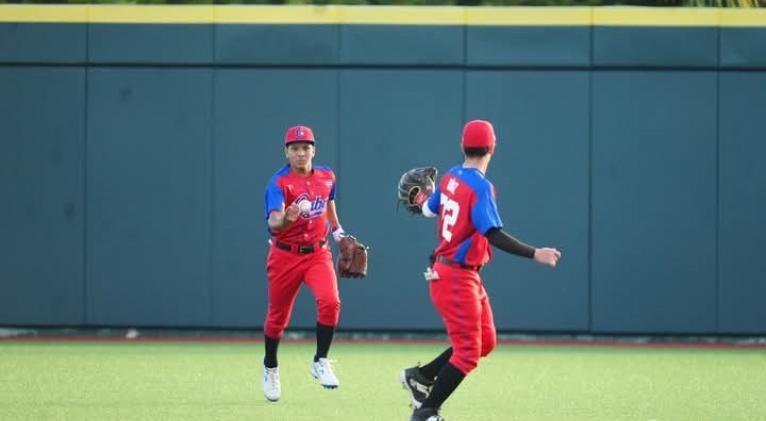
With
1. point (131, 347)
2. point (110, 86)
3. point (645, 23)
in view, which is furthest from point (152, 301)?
point (645, 23)

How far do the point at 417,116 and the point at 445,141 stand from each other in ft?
1.34

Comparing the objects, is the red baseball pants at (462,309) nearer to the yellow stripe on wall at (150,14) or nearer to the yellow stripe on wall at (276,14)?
the yellow stripe on wall at (276,14)

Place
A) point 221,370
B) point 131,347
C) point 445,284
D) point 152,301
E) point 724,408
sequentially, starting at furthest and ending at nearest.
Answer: point 152,301, point 131,347, point 221,370, point 724,408, point 445,284

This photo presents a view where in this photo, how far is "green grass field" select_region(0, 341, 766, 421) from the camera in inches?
415

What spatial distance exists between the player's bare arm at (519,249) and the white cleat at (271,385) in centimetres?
270

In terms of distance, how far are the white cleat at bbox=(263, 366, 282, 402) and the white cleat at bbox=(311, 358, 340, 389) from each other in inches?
11.8

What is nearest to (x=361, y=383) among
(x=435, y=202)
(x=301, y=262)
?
(x=301, y=262)

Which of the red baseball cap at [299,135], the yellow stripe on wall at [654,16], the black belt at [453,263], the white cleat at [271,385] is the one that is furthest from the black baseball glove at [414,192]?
the yellow stripe on wall at [654,16]

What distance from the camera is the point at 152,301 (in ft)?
54.9

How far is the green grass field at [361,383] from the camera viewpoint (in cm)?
1054

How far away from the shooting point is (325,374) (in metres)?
11.3

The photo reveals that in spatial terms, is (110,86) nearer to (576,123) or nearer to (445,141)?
(445,141)

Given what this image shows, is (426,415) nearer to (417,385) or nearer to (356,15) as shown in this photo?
(417,385)

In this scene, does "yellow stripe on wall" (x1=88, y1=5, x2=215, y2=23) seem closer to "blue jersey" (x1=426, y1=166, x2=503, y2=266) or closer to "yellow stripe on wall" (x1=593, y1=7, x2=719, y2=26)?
"yellow stripe on wall" (x1=593, y1=7, x2=719, y2=26)
